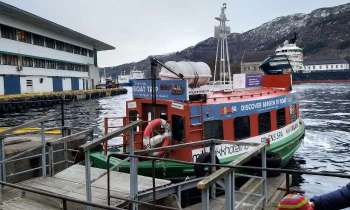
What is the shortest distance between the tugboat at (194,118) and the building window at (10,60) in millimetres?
44709

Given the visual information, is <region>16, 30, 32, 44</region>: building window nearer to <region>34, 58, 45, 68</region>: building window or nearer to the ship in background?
<region>34, 58, 45, 68</region>: building window

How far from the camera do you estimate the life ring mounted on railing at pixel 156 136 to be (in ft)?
39.9

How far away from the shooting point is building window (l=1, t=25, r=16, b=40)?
54.4 meters

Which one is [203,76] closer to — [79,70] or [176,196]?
[176,196]

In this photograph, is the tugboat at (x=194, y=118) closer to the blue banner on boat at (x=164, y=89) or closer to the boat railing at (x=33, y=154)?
the blue banner on boat at (x=164, y=89)

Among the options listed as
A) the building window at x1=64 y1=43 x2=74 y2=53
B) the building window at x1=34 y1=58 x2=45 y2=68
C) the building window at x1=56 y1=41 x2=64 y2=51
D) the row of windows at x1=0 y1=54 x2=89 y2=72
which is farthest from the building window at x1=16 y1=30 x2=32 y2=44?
the building window at x1=64 y1=43 x2=74 y2=53

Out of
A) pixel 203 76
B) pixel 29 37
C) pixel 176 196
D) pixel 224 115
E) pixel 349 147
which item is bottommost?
pixel 349 147

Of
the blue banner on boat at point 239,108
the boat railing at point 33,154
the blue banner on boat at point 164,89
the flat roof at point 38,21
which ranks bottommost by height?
the boat railing at point 33,154

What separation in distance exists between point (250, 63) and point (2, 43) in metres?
131

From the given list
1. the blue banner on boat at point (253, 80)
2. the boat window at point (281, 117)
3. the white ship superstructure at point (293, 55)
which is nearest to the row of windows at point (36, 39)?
the blue banner on boat at point (253, 80)

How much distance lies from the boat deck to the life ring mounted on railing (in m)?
2.62

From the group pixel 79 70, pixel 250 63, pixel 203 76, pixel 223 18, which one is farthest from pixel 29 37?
pixel 250 63

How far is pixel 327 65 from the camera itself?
16775 centimetres

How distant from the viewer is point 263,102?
14.8 meters
